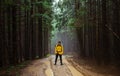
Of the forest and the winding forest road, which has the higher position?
the forest

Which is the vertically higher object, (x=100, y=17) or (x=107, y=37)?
(x=100, y=17)

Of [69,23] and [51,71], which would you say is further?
[69,23]

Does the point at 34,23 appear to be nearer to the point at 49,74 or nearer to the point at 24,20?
the point at 24,20

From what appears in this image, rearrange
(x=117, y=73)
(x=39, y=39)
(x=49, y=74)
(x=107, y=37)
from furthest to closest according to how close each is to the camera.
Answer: (x=39, y=39) < (x=107, y=37) < (x=117, y=73) < (x=49, y=74)

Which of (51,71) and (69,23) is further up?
(69,23)

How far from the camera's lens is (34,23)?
97.1ft

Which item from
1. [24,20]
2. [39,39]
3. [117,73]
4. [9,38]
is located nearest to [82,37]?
[39,39]

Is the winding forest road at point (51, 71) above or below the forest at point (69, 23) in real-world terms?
below

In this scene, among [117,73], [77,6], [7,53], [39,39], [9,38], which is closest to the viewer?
[117,73]

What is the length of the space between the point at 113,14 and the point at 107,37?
206 centimetres

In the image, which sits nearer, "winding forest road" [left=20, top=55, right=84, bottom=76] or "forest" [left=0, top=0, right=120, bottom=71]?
"winding forest road" [left=20, top=55, right=84, bottom=76]

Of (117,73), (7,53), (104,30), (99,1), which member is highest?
(99,1)

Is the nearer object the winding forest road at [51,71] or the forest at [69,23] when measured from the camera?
the winding forest road at [51,71]

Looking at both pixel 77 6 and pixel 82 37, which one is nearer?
pixel 77 6
